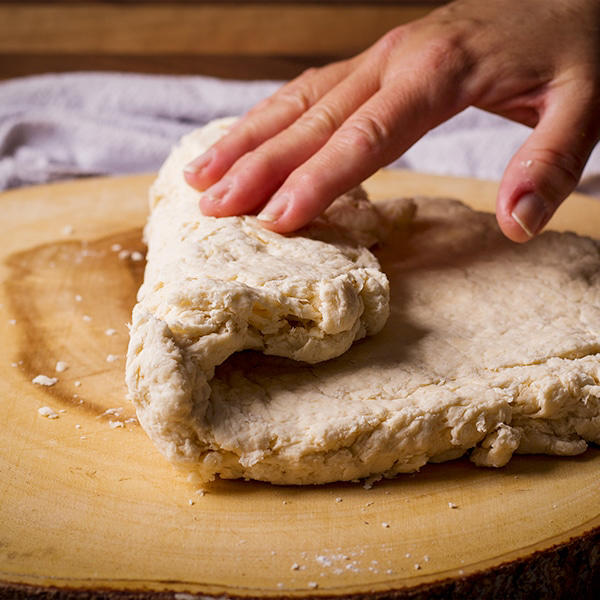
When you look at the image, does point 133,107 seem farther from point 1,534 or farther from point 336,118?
point 1,534

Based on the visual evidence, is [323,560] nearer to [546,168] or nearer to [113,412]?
[113,412]

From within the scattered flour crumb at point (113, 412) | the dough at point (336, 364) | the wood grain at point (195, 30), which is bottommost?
the wood grain at point (195, 30)

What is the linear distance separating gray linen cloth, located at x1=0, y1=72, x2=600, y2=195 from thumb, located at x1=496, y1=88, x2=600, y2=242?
1274 mm

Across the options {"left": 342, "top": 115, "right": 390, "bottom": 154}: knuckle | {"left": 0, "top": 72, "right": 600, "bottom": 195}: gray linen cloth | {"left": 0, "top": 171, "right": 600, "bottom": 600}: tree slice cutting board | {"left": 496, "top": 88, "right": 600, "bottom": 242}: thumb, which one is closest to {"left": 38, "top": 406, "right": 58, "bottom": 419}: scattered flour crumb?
{"left": 0, "top": 171, "right": 600, "bottom": 600}: tree slice cutting board

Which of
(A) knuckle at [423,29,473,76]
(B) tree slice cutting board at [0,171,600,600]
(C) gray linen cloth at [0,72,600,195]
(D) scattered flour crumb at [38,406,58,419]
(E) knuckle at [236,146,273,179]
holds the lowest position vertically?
(C) gray linen cloth at [0,72,600,195]

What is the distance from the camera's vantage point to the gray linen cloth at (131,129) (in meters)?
3.32

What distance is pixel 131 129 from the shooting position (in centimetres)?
349

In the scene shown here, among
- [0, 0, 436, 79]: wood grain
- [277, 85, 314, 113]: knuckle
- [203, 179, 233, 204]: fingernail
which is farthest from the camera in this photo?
[0, 0, 436, 79]: wood grain

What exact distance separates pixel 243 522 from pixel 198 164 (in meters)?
0.98

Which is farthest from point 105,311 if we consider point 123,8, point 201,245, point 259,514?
point 123,8

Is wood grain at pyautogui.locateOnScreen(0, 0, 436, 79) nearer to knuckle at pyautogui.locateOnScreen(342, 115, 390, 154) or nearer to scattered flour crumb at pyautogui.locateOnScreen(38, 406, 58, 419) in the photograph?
knuckle at pyautogui.locateOnScreen(342, 115, 390, 154)

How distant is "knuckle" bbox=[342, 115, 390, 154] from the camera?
193 cm

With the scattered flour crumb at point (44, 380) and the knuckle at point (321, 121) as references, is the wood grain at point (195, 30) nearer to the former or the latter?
the knuckle at point (321, 121)

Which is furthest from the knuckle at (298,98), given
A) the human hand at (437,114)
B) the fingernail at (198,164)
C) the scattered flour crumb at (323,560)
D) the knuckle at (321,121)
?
the scattered flour crumb at (323,560)
